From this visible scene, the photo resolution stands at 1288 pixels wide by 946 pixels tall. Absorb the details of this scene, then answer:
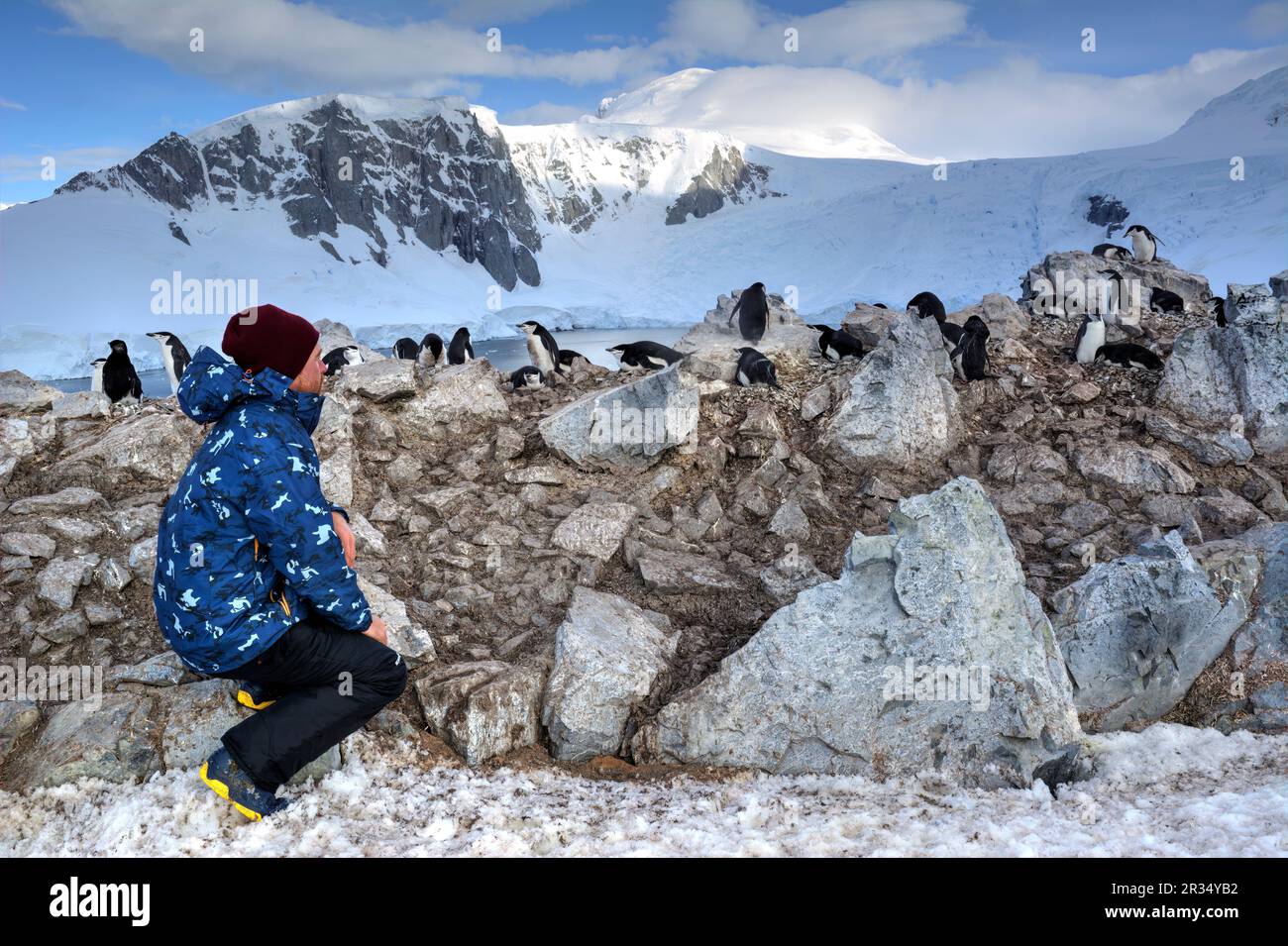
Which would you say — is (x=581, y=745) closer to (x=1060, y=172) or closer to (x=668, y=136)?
(x=1060, y=172)

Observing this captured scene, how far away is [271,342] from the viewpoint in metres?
2.84

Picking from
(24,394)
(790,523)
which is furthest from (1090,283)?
(24,394)

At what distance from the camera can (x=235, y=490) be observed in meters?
2.70

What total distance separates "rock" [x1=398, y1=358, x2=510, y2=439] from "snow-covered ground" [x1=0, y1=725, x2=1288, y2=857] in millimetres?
3253

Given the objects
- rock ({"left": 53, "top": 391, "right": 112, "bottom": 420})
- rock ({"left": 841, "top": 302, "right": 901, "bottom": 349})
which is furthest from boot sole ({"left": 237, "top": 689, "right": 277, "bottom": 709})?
rock ({"left": 841, "top": 302, "right": 901, "bottom": 349})

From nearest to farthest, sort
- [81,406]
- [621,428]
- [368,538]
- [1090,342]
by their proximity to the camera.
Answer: [368,538] → [621,428] → [81,406] → [1090,342]

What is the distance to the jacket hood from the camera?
274 centimetres

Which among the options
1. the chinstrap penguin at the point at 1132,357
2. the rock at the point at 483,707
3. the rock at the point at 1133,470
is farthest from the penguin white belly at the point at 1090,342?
the rock at the point at 483,707

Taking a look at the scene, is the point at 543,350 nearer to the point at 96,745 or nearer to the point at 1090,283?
the point at 1090,283

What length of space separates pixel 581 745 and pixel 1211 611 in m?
3.42

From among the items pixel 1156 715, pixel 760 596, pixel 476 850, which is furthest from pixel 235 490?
pixel 1156 715

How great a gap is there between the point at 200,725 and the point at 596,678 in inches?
69.3

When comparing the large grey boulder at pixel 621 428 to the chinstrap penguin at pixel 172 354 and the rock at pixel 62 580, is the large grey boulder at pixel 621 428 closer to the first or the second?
the rock at pixel 62 580

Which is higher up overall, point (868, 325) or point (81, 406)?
point (868, 325)
